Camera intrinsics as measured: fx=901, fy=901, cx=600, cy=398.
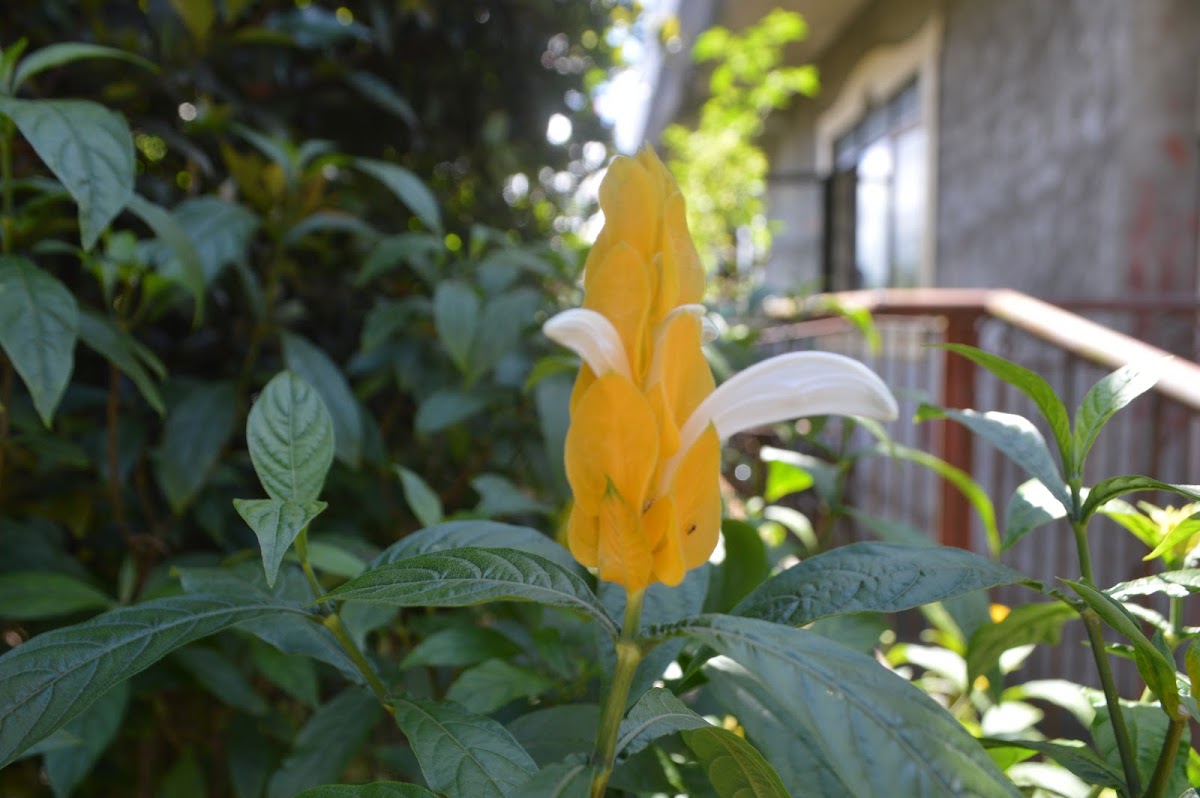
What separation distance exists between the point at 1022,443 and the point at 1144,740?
0.22 m

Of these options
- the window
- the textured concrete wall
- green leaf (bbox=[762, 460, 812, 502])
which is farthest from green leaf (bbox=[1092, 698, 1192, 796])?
the window

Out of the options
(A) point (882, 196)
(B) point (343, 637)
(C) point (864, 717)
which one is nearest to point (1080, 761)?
(C) point (864, 717)

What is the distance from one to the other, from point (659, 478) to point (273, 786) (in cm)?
63

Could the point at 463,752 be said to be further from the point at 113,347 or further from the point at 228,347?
the point at 228,347

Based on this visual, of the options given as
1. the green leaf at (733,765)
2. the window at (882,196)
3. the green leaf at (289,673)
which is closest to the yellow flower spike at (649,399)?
the green leaf at (733,765)

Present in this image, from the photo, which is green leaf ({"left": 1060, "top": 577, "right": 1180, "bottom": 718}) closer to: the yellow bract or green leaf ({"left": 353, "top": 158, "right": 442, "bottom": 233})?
the yellow bract

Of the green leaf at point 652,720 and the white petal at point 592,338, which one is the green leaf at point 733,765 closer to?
the green leaf at point 652,720

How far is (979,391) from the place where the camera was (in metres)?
5.09

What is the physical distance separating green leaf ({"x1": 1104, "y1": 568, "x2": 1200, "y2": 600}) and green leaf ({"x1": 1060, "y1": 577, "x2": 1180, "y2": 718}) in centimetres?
5

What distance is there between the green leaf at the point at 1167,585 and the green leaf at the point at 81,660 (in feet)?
1.82

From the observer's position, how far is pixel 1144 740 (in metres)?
0.64

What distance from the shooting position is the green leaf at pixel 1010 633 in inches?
28.5

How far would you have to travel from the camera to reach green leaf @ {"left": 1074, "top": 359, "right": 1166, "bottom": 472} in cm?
65

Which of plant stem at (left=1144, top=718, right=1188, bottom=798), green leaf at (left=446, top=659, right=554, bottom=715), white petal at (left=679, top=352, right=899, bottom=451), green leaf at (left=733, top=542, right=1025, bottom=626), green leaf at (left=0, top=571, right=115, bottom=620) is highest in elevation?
white petal at (left=679, top=352, right=899, bottom=451)
